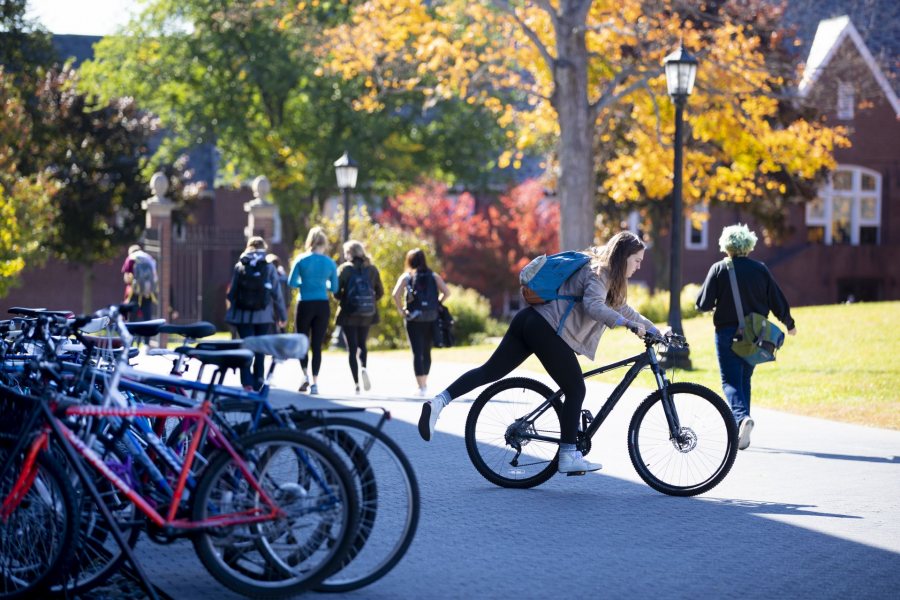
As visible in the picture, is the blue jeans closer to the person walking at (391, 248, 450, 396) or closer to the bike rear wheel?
the bike rear wheel

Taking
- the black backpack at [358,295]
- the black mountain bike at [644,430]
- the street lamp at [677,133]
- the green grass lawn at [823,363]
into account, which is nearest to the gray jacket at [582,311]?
the black mountain bike at [644,430]

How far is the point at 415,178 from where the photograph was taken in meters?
45.7

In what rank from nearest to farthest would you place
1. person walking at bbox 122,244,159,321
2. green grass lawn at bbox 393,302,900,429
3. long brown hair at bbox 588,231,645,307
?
long brown hair at bbox 588,231,645,307 → green grass lawn at bbox 393,302,900,429 → person walking at bbox 122,244,159,321

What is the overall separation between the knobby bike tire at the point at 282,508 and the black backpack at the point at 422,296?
998cm

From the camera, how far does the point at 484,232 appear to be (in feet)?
143

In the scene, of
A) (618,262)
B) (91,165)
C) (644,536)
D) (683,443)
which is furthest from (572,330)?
(91,165)

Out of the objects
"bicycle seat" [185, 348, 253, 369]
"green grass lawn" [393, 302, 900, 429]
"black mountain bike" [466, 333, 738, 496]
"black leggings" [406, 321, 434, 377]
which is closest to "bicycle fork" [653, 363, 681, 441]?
"black mountain bike" [466, 333, 738, 496]

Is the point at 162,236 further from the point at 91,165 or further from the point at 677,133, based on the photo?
the point at 677,133

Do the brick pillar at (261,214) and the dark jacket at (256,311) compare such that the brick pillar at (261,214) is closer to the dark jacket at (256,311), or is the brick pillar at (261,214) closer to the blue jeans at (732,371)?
the dark jacket at (256,311)

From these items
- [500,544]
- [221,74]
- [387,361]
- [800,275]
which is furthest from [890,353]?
[221,74]

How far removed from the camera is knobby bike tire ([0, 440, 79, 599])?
6.02m

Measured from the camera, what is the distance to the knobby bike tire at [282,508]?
6199 millimetres

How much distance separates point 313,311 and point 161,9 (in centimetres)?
3087

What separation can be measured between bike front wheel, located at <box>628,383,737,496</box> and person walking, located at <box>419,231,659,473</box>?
1.20 feet
